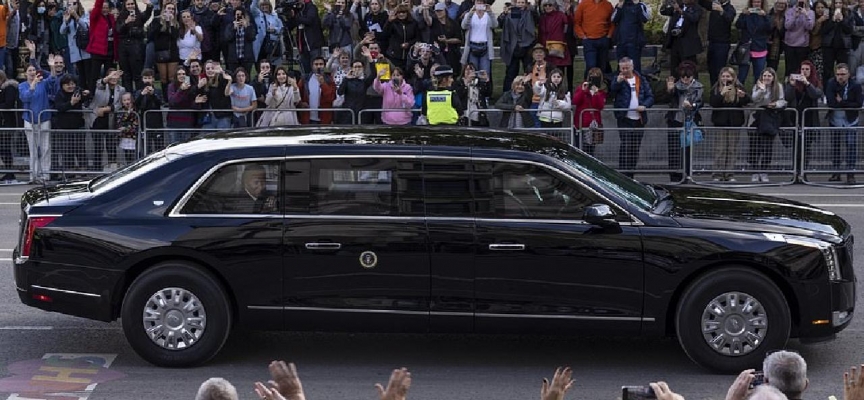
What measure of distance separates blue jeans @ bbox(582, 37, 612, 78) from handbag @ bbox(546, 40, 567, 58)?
38 centimetres

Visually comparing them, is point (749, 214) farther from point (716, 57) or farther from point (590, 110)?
point (716, 57)

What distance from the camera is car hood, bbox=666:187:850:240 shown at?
973 centimetres

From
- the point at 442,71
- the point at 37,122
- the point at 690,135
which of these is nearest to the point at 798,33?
the point at 690,135

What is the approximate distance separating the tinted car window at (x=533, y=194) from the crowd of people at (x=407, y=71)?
29.3 feet

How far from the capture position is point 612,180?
10.1 metres

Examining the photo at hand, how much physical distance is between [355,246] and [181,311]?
1.28 m

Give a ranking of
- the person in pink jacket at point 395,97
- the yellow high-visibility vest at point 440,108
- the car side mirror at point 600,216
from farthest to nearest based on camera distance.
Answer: the person in pink jacket at point 395,97
the yellow high-visibility vest at point 440,108
the car side mirror at point 600,216

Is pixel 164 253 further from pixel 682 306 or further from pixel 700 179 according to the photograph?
pixel 700 179

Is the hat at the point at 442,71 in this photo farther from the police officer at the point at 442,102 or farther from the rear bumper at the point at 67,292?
the rear bumper at the point at 67,292

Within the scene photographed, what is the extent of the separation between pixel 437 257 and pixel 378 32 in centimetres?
1293

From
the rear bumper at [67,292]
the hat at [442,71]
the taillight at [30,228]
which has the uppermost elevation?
the hat at [442,71]

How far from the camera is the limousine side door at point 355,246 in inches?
380

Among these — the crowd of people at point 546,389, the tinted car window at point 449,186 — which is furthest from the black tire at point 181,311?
the crowd of people at point 546,389

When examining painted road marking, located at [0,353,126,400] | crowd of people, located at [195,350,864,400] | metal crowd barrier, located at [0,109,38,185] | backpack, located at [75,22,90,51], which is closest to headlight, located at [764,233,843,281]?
crowd of people, located at [195,350,864,400]
